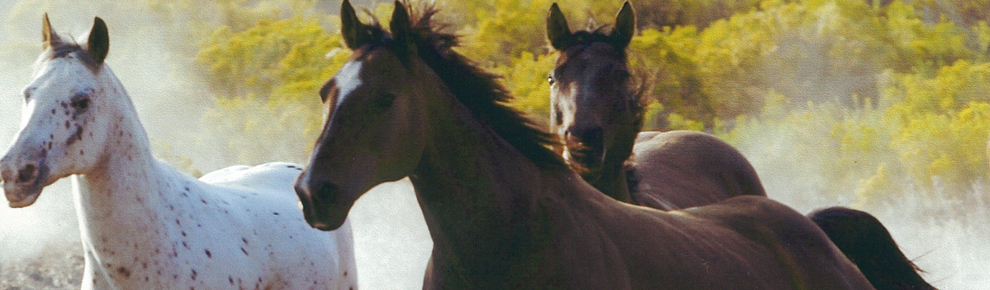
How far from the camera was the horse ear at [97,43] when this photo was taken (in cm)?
273

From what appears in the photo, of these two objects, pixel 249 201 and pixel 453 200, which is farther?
pixel 249 201

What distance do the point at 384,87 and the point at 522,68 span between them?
555 cm

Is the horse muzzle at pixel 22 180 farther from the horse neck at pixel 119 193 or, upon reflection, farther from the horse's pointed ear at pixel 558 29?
the horse's pointed ear at pixel 558 29

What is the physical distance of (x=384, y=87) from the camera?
5.79 feet

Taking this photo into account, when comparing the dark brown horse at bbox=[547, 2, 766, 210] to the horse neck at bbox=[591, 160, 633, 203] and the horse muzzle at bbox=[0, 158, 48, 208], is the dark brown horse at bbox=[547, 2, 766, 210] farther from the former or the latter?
the horse muzzle at bbox=[0, 158, 48, 208]

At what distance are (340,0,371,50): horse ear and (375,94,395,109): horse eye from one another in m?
0.18

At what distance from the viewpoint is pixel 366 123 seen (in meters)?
1.73

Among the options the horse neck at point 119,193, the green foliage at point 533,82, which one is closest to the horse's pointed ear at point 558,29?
the horse neck at point 119,193

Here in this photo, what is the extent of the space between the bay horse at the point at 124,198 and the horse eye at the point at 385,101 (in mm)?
1184

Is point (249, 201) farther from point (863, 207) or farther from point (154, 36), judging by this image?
point (154, 36)

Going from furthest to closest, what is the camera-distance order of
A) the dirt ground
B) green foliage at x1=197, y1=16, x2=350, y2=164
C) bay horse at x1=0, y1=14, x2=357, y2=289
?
1. green foliage at x1=197, y1=16, x2=350, y2=164
2. the dirt ground
3. bay horse at x1=0, y1=14, x2=357, y2=289

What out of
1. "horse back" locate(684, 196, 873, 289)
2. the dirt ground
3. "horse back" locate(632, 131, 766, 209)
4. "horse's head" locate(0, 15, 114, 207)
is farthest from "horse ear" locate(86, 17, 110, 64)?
the dirt ground

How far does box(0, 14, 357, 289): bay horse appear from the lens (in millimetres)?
2518

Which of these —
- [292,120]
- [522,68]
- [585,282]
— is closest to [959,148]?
[522,68]
